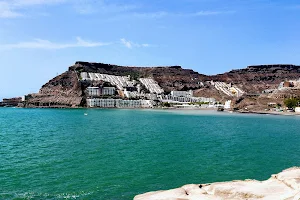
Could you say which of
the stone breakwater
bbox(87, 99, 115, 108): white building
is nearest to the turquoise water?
the stone breakwater

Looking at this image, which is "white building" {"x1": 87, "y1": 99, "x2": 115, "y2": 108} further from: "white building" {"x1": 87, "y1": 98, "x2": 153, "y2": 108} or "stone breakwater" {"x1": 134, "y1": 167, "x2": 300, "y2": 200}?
"stone breakwater" {"x1": 134, "y1": 167, "x2": 300, "y2": 200}

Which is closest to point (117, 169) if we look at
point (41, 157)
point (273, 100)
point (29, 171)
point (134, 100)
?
point (29, 171)

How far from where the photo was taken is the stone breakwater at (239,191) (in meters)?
16.1

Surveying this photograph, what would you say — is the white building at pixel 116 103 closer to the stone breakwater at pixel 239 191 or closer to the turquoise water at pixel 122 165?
the turquoise water at pixel 122 165

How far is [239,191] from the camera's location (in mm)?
16953

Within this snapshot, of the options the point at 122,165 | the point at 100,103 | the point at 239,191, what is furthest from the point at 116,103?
the point at 239,191

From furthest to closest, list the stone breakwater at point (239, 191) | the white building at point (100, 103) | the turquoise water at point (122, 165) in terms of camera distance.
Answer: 1. the white building at point (100, 103)
2. the turquoise water at point (122, 165)
3. the stone breakwater at point (239, 191)

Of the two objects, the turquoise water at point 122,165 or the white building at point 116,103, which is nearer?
the turquoise water at point 122,165

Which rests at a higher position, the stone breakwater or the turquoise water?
the stone breakwater

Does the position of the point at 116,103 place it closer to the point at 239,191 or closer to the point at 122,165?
the point at 122,165

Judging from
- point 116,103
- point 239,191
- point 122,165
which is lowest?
point 122,165

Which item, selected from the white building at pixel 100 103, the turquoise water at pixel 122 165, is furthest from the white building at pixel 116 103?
the turquoise water at pixel 122 165

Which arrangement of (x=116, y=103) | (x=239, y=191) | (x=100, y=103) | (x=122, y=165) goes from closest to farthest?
(x=239, y=191), (x=122, y=165), (x=100, y=103), (x=116, y=103)

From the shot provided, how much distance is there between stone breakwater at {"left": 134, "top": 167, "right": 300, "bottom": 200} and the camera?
16.1 m
